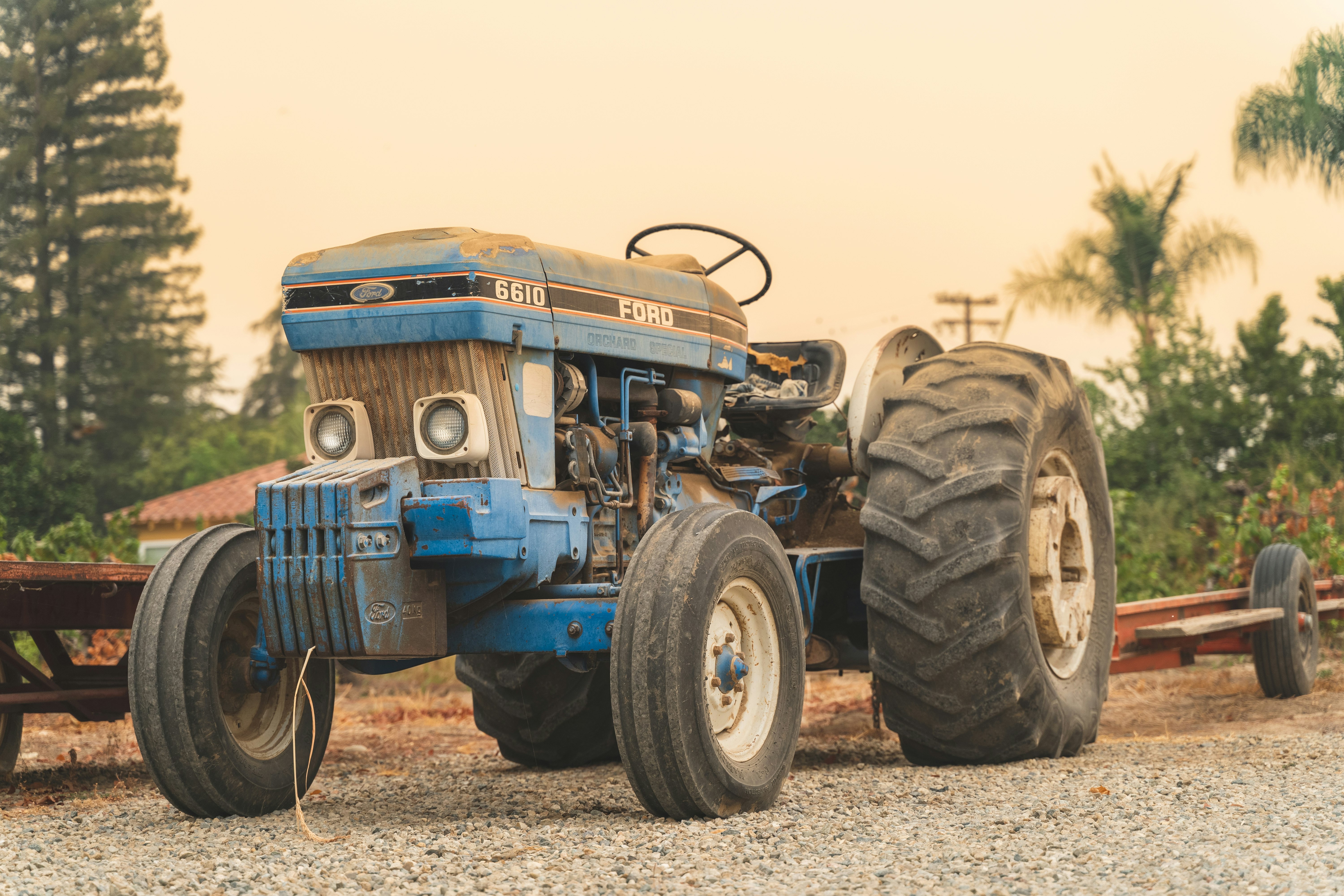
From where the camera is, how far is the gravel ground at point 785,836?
363 cm

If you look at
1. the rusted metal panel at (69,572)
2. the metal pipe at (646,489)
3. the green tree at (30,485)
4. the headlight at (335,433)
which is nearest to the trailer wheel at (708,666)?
the metal pipe at (646,489)

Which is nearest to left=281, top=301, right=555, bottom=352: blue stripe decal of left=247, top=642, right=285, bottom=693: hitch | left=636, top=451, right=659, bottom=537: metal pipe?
left=636, top=451, right=659, bottom=537: metal pipe

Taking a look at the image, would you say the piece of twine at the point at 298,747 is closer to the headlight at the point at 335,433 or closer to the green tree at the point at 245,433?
the headlight at the point at 335,433

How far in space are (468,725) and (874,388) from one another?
183 inches

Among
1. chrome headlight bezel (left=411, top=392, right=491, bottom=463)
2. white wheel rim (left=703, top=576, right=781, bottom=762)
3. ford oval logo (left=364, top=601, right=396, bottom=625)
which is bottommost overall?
white wheel rim (left=703, top=576, right=781, bottom=762)

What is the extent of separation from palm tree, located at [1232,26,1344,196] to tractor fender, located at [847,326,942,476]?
18.2m

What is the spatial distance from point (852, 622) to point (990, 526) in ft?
4.46

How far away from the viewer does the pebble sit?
11.8ft

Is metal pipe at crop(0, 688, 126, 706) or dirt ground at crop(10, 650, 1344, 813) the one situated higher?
metal pipe at crop(0, 688, 126, 706)

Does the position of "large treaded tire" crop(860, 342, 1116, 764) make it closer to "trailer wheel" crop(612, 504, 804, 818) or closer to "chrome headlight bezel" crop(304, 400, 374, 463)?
"trailer wheel" crop(612, 504, 804, 818)

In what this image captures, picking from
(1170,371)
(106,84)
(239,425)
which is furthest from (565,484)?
(239,425)

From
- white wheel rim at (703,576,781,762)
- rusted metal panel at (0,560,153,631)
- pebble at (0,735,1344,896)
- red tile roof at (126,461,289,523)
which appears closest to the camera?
pebble at (0,735,1344,896)

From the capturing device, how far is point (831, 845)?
409cm

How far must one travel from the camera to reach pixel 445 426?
4.83m
